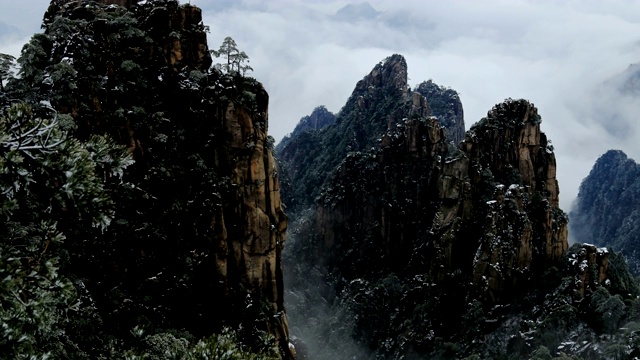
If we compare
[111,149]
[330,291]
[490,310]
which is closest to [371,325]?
[330,291]

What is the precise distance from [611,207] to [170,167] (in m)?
140

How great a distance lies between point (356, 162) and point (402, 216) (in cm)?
1785

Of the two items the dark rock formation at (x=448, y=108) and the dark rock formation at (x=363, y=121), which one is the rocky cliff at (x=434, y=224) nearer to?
the dark rock formation at (x=363, y=121)

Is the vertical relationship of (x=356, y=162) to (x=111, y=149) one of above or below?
above

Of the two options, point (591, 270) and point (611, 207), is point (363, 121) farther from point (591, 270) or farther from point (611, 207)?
point (591, 270)

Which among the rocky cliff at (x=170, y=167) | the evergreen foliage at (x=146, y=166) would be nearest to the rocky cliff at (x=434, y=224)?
the rocky cliff at (x=170, y=167)

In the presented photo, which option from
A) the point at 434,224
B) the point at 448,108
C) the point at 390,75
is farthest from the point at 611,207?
the point at 434,224

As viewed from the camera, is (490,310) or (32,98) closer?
(32,98)

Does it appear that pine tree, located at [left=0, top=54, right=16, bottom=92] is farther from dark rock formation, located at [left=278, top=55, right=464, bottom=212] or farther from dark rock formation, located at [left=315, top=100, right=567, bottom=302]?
dark rock formation, located at [left=278, top=55, right=464, bottom=212]

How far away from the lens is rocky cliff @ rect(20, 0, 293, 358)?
36094mm

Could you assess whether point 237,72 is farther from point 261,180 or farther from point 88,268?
point 88,268

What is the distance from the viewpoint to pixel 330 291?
327ft

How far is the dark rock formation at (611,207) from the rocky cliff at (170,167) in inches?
3979

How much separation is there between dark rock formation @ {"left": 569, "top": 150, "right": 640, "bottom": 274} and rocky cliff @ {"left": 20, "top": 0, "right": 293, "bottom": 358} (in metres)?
101
